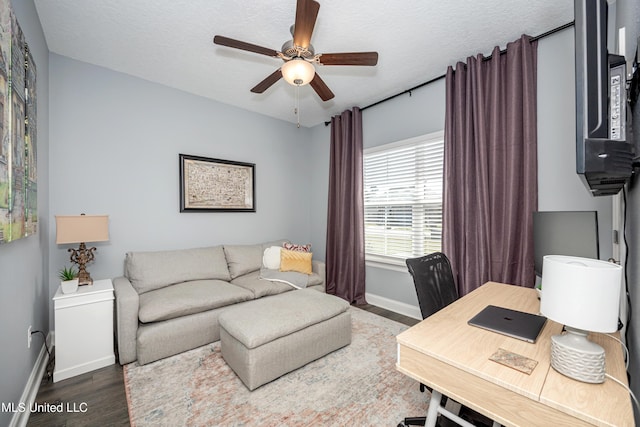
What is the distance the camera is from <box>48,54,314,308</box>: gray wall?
258 centimetres

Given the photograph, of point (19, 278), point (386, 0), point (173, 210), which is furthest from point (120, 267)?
point (386, 0)

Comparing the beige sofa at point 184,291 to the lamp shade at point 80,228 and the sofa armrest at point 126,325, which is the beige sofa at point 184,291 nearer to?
the sofa armrest at point 126,325

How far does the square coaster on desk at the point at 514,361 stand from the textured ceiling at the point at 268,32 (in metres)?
2.21

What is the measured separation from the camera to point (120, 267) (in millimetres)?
2844

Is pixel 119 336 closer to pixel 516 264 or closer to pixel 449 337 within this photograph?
pixel 449 337

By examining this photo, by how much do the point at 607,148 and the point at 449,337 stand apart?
34.9 inches

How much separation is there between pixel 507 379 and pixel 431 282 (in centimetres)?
77

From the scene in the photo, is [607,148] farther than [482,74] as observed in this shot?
No

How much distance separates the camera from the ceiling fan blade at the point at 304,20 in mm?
1541

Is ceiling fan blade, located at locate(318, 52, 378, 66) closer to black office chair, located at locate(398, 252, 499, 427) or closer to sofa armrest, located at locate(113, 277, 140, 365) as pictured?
black office chair, located at locate(398, 252, 499, 427)

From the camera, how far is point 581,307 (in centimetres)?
78

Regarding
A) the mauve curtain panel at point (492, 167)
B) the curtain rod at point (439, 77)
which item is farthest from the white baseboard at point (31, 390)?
the curtain rod at point (439, 77)

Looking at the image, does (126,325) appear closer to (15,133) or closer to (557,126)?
(15,133)

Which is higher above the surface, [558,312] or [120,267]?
[558,312]
